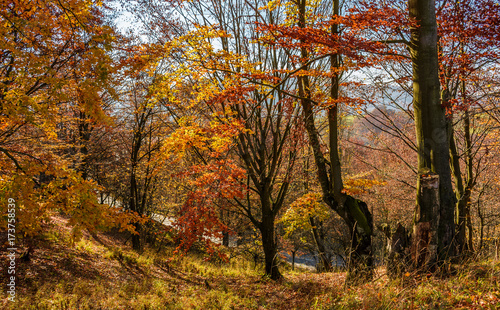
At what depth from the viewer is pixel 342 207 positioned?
585 centimetres

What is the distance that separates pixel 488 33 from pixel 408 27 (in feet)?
5.12

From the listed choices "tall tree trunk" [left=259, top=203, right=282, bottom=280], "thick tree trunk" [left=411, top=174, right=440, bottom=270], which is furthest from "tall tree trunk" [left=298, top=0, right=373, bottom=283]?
"tall tree trunk" [left=259, top=203, right=282, bottom=280]

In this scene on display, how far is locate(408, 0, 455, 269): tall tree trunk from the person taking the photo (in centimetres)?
394

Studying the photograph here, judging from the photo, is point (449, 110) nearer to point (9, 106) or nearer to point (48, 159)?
point (9, 106)

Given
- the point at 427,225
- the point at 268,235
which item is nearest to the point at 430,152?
the point at 427,225

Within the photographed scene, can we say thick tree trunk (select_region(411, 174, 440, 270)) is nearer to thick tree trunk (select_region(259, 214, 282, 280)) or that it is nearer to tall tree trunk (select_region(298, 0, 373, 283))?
tall tree trunk (select_region(298, 0, 373, 283))

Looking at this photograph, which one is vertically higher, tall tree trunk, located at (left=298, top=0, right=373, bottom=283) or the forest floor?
tall tree trunk, located at (left=298, top=0, right=373, bottom=283)

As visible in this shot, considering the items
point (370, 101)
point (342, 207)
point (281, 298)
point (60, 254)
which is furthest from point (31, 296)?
point (370, 101)

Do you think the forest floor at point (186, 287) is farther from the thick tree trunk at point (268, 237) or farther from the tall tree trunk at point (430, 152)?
the tall tree trunk at point (430, 152)

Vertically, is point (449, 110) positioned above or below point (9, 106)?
above

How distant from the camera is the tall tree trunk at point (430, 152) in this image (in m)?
3.94

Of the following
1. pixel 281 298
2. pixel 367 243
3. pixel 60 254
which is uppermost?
pixel 367 243

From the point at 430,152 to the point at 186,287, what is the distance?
6.86 m

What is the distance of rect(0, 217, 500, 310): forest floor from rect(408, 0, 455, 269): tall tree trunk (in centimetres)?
51
